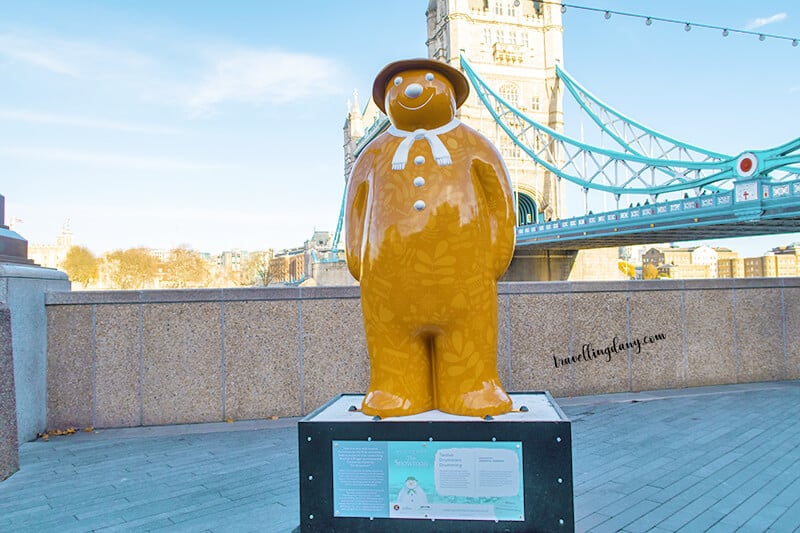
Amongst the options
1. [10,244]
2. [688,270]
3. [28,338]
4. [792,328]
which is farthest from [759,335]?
[688,270]

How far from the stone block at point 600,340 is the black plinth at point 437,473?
121 inches

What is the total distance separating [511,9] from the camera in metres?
36.6

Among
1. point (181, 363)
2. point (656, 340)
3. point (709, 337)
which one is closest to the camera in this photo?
point (181, 363)

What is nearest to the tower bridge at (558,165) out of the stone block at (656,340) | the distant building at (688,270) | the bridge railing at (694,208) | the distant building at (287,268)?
the bridge railing at (694,208)

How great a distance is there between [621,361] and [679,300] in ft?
2.82

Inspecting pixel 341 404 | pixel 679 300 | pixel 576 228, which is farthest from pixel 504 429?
pixel 576 228

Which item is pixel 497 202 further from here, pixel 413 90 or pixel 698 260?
pixel 698 260

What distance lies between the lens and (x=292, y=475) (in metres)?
3.30

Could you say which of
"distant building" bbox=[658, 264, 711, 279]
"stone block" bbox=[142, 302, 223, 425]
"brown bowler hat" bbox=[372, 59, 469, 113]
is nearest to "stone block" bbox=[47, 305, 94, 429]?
"stone block" bbox=[142, 302, 223, 425]

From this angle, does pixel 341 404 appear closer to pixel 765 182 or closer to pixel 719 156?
pixel 765 182

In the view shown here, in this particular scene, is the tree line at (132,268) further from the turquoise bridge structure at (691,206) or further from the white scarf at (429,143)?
the white scarf at (429,143)

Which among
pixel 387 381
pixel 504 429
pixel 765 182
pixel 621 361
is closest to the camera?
pixel 504 429

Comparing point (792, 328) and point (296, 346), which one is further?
point (792, 328)

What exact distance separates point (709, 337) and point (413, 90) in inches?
180
